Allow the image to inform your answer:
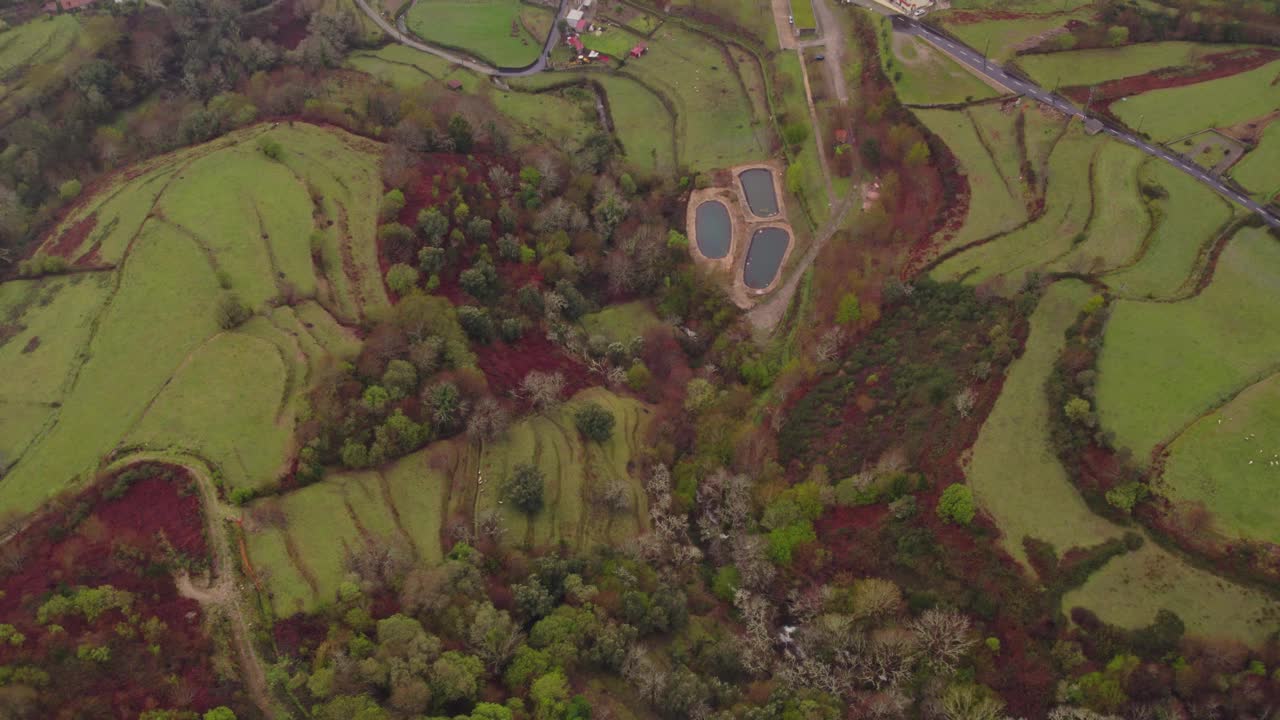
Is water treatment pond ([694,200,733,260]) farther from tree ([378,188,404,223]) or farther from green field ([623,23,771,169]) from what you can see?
tree ([378,188,404,223])

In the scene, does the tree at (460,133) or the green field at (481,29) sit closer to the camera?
the tree at (460,133)

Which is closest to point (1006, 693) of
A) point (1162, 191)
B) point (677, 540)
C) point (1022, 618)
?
point (1022, 618)

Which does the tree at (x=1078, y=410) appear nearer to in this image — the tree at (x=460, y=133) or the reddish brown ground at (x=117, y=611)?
the reddish brown ground at (x=117, y=611)

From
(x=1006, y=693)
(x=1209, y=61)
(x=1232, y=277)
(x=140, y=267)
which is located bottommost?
(x=1006, y=693)

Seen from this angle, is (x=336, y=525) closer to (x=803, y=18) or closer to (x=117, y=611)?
(x=117, y=611)

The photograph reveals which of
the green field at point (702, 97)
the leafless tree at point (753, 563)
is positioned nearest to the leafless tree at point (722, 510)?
the leafless tree at point (753, 563)

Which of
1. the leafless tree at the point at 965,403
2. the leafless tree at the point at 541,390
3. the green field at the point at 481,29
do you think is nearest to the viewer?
the leafless tree at the point at 965,403

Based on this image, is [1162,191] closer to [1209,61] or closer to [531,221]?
[1209,61]
